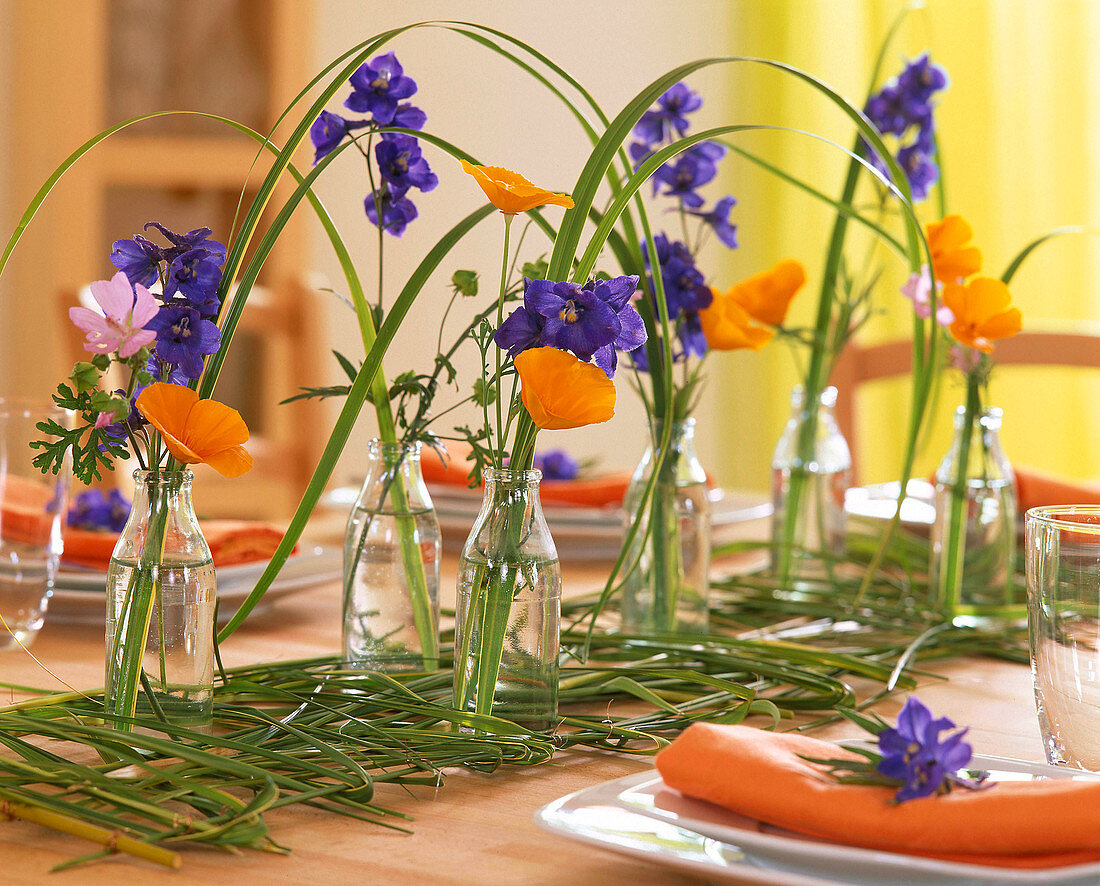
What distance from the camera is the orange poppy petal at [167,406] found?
2.01 feet

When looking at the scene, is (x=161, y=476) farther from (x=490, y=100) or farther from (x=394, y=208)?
(x=490, y=100)

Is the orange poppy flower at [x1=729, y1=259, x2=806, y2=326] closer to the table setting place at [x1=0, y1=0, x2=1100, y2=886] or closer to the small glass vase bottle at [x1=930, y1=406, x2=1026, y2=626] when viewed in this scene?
the table setting place at [x1=0, y1=0, x2=1100, y2=886]

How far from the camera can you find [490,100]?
135 inches

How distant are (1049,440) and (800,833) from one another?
279 cm

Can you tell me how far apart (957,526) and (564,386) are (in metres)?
0.59

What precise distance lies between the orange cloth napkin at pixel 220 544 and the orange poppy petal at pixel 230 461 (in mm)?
417

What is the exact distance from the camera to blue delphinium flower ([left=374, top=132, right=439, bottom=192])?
84 cm

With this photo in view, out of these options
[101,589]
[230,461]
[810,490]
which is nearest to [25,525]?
[101,589]

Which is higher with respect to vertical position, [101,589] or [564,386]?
[564,386]

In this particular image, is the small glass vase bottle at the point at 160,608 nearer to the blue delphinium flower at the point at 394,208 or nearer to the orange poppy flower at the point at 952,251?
the blue delphinium flower at the point at 394,208

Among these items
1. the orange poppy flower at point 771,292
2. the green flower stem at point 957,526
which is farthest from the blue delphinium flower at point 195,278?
the green flower stem at point 957,526

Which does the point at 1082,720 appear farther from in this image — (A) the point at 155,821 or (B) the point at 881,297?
(B) the point at 881,297

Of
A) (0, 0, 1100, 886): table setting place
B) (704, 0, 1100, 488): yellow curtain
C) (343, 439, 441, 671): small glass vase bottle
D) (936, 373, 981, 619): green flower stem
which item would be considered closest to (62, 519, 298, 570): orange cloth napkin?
(0, 0, 1100, 886): table setting place

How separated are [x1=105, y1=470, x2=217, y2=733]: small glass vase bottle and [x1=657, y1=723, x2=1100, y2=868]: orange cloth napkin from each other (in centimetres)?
27
